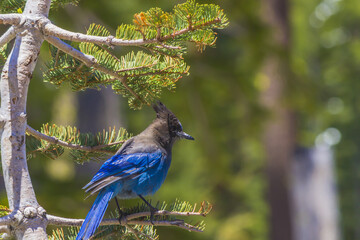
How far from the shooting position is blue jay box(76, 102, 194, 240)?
8.66 feet

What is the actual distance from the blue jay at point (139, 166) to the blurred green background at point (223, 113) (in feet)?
1.49

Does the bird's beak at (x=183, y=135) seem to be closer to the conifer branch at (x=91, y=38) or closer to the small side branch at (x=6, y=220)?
the conifer branch at (x=91, y=38)

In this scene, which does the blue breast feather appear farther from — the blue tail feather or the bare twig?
the blue tail feather

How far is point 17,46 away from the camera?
83.7 inches

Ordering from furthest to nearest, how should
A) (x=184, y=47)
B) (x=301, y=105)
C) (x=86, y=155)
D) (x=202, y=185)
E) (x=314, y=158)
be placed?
(x=202, y=185), (x=314, y=158), (x=301, y=105), (x=86, y=155), (x=184, y=47)

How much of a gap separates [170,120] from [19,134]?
1211 millimetres

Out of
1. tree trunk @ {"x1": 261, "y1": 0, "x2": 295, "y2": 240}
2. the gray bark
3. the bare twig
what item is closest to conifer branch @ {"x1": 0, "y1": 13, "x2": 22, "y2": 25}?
the bare twig

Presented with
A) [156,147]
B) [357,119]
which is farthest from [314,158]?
[357,119]

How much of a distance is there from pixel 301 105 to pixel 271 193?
9.86 ft

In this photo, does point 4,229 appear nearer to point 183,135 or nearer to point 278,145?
point 183,135

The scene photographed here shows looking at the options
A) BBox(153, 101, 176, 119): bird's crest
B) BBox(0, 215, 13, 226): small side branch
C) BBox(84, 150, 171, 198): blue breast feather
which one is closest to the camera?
BBox(0, 215, 13, 226): small side branch

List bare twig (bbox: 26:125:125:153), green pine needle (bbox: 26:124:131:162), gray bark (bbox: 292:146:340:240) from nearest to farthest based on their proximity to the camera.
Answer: bare twig (bbox: 26:125:125:153)
green pine needle (bbox: 26:124:131:162)
gray bark (bbox: 292:146:340:240)

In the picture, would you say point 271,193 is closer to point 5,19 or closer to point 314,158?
point 314,158

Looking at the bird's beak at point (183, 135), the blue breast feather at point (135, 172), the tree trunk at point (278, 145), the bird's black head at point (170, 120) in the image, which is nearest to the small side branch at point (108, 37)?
the blue breast feather at point (135, 172)
